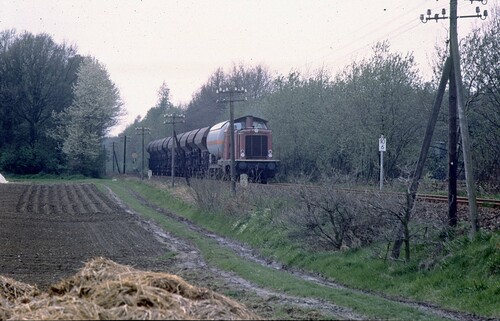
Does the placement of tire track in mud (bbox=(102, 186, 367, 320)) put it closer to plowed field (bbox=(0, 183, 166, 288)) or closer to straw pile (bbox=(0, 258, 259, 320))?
plowed field (bbox=(0, 183, 166, 288))

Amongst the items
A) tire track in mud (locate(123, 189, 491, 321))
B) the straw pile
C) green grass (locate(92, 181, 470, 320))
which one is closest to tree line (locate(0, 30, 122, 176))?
green grass (locate(92, 181, 470, 320))

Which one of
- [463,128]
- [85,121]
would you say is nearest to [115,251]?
[463,128]

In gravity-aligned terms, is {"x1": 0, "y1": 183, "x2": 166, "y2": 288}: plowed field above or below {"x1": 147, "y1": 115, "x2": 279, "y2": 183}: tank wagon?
below

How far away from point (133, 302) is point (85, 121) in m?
70.6

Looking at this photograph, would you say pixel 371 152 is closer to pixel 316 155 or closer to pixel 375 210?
pixel 316 155

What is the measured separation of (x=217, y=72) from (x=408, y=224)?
84356 millimetres

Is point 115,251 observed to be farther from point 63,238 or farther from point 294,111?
point 294,111

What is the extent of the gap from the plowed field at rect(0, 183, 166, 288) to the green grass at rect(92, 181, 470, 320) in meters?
1.57

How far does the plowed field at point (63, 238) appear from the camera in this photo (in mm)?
17312

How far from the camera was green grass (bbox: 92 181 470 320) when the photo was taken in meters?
12.4

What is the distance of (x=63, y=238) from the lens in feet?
77.9

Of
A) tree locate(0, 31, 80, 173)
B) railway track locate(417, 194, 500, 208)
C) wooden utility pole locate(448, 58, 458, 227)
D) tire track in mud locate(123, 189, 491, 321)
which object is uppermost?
tree locate(0, 31, 80, 173)

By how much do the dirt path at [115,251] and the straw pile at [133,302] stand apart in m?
3.11

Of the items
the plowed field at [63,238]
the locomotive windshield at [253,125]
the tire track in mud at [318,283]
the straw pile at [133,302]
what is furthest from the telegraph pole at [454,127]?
the locomotive windshield at [253,125]
